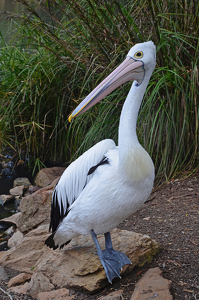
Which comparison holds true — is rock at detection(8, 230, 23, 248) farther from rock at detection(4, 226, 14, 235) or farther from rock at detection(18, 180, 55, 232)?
rock at detection(4, 226, 14, 235)

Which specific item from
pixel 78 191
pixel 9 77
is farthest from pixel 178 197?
pixel 9 77

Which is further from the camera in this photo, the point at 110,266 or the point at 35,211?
the point at 35,211

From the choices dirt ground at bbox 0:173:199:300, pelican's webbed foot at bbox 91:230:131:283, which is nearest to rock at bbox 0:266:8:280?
dirt ground at bbox 0:173:199:300

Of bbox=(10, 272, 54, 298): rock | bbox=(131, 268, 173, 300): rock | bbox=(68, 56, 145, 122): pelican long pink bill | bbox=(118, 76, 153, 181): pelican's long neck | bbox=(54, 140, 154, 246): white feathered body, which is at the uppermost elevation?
bbox=(68, 56, 145, 122): pelican long pink bill

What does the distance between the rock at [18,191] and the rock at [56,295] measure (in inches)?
110

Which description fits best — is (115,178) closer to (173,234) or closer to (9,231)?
(173,234)

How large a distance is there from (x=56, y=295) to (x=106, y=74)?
2758mm

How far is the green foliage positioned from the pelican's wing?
1415 mm

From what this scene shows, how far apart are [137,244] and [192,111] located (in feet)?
6.00

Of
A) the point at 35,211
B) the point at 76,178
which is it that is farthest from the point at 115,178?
the point at 35,211

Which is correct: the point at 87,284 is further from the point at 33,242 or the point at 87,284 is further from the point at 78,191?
the point at 33,242

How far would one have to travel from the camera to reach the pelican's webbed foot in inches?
90.0

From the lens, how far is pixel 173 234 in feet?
9.59

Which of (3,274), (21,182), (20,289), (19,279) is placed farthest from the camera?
(21,182)
